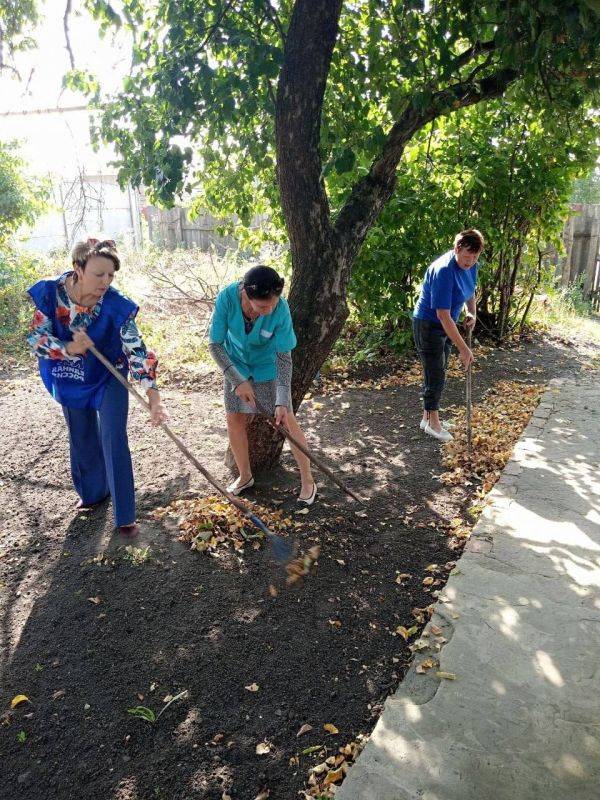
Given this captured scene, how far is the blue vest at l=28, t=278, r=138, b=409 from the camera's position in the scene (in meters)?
3.37

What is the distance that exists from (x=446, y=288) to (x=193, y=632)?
3.24m

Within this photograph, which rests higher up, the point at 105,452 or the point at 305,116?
the point at 305,116

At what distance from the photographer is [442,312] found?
489 centimetres

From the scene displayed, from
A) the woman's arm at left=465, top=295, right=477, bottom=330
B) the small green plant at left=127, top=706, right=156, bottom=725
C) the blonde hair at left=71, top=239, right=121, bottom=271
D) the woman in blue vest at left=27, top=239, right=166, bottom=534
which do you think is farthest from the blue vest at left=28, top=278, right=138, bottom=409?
the woman's arm at left=465, top=295, right=477, bottom=330

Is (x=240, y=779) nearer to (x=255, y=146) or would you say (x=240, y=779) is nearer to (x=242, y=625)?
(x=242, y=625)

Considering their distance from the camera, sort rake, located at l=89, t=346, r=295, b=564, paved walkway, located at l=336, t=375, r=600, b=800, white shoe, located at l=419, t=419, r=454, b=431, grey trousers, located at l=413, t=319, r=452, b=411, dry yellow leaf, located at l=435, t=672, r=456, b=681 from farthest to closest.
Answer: white shoe, located at l=419, t=419, r=454, b=431, grey trousers, located at l=413, t=319, r=452, b=411, rake, located at l=89, t=346, r=295, b=564, dry yellow leaf, located at l=435, t=672, r=456, b=681, paved walkway, located at l=336, t=375, r=600, b=800

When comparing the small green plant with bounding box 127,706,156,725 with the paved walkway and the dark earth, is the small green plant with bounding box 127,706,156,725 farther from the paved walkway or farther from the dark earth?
the paved walkway

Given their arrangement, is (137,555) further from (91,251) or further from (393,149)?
(393,149)

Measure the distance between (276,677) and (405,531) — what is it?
153 centimetres

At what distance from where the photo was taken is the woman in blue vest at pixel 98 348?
3.29 metres

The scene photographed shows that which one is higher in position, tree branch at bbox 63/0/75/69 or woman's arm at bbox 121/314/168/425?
tree branch at bbox 63/0/75/69

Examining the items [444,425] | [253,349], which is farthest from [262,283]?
[444,425]

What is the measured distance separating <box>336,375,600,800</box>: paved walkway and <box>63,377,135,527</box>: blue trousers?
196cm

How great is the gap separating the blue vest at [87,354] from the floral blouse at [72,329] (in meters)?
0.03
